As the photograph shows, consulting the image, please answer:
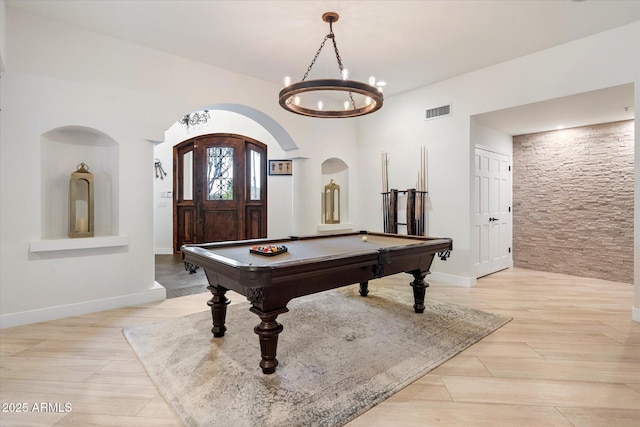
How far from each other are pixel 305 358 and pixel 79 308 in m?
2.52

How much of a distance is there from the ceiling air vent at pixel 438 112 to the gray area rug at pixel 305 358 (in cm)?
270

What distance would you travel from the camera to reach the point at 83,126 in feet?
10.7

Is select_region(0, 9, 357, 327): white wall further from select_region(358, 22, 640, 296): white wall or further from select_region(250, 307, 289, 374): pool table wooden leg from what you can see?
select_region(358, 22, 640, 296): white wall

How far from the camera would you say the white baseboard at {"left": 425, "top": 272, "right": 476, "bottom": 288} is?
14.3 ft

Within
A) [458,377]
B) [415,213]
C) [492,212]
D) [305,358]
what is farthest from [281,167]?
[458,377]

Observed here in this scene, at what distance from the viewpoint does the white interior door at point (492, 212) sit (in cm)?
486

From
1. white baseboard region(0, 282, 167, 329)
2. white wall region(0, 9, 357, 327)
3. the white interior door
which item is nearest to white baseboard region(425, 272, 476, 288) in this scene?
the white interior door

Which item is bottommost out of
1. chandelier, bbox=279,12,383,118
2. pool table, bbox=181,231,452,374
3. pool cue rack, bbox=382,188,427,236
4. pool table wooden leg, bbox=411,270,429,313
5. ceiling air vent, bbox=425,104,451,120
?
pool table wooden leg, bbox=411,270,429,313

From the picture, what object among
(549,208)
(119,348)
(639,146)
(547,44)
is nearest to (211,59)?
(119,348)

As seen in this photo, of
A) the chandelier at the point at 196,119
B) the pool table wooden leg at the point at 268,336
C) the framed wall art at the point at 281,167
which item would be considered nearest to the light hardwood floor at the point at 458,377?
the pool table wooden leg at the point at 268,336

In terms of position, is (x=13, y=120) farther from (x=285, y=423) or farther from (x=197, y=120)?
(x=197, y=120)

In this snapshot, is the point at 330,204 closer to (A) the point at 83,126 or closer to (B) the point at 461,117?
(B) the point at 461,117

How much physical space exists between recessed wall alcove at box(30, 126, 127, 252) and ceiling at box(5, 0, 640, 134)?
1143 mm

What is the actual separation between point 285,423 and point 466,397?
1.05 m
